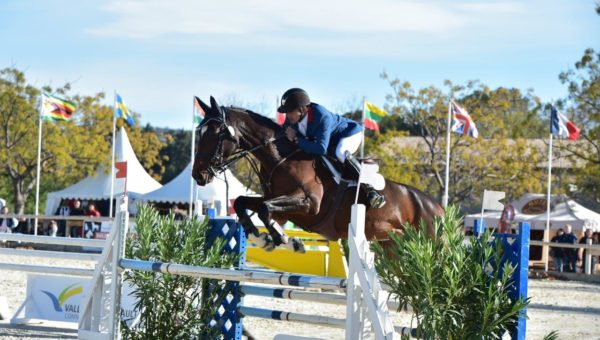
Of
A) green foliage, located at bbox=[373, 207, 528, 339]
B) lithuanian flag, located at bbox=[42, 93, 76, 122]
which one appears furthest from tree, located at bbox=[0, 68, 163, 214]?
green foliage, located at bbox=[373, 207, 528, 339]

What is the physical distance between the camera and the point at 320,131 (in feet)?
23.6

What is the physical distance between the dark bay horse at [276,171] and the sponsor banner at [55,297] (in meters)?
2.39

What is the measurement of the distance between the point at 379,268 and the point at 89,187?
2858 centimetres

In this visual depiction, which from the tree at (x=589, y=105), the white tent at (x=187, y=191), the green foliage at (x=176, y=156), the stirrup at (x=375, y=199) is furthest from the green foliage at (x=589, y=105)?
the green foliage at (x=176, y=156)

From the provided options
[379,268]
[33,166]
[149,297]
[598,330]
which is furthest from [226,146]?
[33,166]

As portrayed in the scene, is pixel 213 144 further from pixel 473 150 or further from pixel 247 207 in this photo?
pixel 473 150

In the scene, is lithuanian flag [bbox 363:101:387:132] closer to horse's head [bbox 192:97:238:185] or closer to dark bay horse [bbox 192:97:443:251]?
dark bay horse [bbox 192:97:443:251]

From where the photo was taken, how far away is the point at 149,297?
20.6 ft

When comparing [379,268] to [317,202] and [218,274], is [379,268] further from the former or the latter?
[317,202]

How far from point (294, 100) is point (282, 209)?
39.5 inches

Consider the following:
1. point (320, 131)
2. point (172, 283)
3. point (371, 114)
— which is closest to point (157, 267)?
point (172, 283)

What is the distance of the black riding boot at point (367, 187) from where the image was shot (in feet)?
24.1

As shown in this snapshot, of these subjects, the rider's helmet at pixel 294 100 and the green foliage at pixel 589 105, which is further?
the green foliage at pixel 589 105

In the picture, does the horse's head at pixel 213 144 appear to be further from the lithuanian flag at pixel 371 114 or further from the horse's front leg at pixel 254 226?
the lithuanian flag at pixel 371 114
